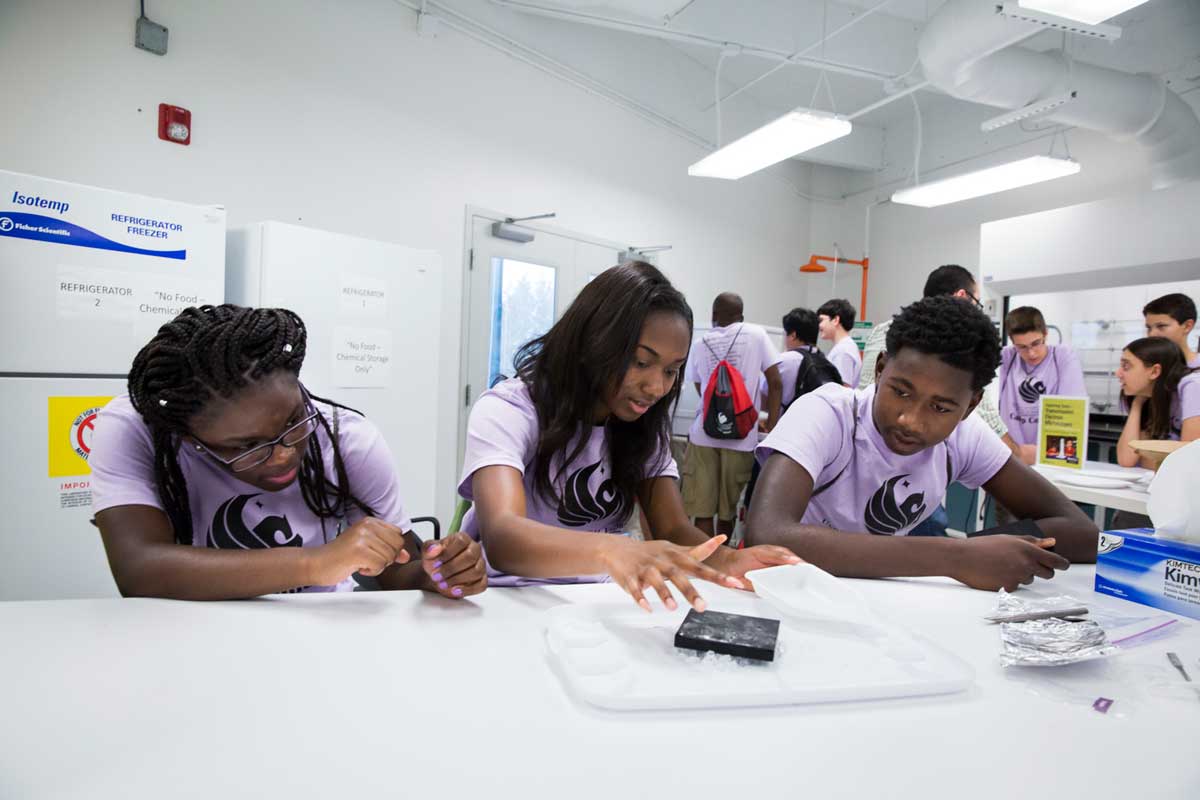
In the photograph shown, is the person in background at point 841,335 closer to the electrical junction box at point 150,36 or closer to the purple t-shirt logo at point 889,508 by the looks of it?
the purple t-shirt logo at point 889,508

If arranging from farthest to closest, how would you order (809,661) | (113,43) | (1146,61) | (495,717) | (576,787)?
(1146,61), (113,43), (809,661), (495,717), (576,787)

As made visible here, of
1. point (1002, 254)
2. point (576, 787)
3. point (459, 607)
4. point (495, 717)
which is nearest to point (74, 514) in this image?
point (459, 607)

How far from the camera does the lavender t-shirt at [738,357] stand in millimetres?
3730

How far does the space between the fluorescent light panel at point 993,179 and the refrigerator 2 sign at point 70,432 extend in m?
4.73

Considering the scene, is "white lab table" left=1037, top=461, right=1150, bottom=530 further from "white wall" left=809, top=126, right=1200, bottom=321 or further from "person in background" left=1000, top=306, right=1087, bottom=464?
"white wall" left=809, top=126, right=1200, bottom=321

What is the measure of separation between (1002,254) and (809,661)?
4923mm

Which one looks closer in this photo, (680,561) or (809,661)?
(809,661)

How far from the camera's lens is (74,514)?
1951 mm

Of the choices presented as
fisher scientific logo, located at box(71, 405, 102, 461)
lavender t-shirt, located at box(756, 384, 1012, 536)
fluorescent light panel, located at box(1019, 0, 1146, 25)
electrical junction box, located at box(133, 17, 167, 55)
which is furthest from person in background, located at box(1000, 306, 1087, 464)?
electrical junction box, located at box(133, 17, 167, 55)

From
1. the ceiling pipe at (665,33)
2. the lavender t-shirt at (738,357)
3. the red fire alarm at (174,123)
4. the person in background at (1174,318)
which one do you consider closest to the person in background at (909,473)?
the lavender t-shirt at (738,357)

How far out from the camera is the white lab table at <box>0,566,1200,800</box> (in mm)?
540

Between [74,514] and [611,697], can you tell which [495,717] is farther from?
[74,514]

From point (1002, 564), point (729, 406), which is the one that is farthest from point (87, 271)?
point (729, 406)

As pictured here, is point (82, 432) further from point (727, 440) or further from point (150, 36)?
point (727, 440)
